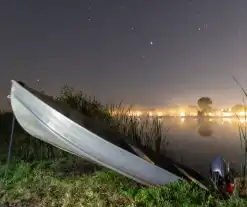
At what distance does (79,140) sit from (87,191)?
23.9 inches

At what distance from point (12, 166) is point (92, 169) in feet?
4.44

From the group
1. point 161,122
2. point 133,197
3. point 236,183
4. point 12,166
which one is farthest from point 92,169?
point 161,122

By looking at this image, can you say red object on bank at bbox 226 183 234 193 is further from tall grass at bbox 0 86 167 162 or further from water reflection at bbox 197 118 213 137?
water reflection at bbox 197 118 213 137

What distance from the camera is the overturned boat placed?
Result: 4117mm

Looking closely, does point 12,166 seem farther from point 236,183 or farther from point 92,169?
point 236,183

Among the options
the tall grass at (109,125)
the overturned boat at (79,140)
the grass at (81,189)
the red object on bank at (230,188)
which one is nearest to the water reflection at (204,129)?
the tall grass at (109,125)

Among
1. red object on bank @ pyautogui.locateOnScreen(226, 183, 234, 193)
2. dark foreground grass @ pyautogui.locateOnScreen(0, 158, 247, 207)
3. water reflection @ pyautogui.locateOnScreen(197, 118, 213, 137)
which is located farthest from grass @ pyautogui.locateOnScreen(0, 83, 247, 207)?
water reflection @ pyautogui.locateOnScreen(197, 118, 213, 137)

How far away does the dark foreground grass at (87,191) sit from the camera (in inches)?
150

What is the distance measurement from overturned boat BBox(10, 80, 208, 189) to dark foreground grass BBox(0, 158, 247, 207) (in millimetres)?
189

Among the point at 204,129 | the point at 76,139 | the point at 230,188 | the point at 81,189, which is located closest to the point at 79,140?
the point at 76,139

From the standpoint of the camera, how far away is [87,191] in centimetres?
416

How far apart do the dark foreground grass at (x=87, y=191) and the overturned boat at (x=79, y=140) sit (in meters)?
0.19

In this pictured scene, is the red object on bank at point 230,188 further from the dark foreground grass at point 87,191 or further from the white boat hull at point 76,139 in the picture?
the white boat hull at point 76,139

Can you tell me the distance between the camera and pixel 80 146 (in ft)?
14.0
